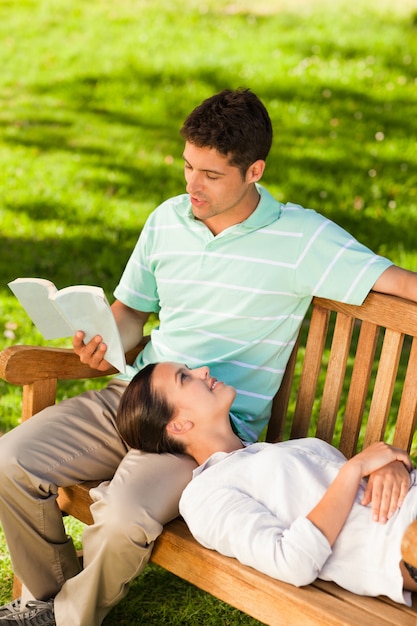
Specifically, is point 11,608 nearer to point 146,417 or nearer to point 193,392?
point 146,417

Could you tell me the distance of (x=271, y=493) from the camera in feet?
9.39

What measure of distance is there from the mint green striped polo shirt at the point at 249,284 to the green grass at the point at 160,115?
99 cm

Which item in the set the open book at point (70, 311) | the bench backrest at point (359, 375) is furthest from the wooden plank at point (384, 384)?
the open book at point (70, 311)

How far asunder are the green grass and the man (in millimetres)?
735

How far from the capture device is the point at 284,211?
343cm

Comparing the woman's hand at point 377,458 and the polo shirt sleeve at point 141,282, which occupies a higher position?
the polo shirt sleeve at point 141,282

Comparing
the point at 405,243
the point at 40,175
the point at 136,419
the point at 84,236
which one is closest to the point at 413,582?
the point at 136,419

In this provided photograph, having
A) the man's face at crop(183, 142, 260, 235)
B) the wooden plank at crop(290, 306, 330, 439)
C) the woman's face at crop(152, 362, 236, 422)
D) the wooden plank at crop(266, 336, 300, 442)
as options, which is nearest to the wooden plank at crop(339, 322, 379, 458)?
the wooden plank at crop(290, 306, 330, 439)

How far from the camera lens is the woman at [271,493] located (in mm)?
2672

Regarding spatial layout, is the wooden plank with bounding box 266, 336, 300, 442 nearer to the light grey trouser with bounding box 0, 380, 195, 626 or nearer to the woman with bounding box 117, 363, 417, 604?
the woman with bounding box 117, 363, 417, 604

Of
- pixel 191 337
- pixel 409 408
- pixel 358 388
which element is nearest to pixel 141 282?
pixel 191 337

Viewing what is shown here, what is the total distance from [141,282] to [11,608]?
130 cm

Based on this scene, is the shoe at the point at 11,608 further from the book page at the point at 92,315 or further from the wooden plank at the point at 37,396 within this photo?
the book page at the point at 92,315

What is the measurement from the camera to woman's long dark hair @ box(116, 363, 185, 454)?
3127 millimetres
